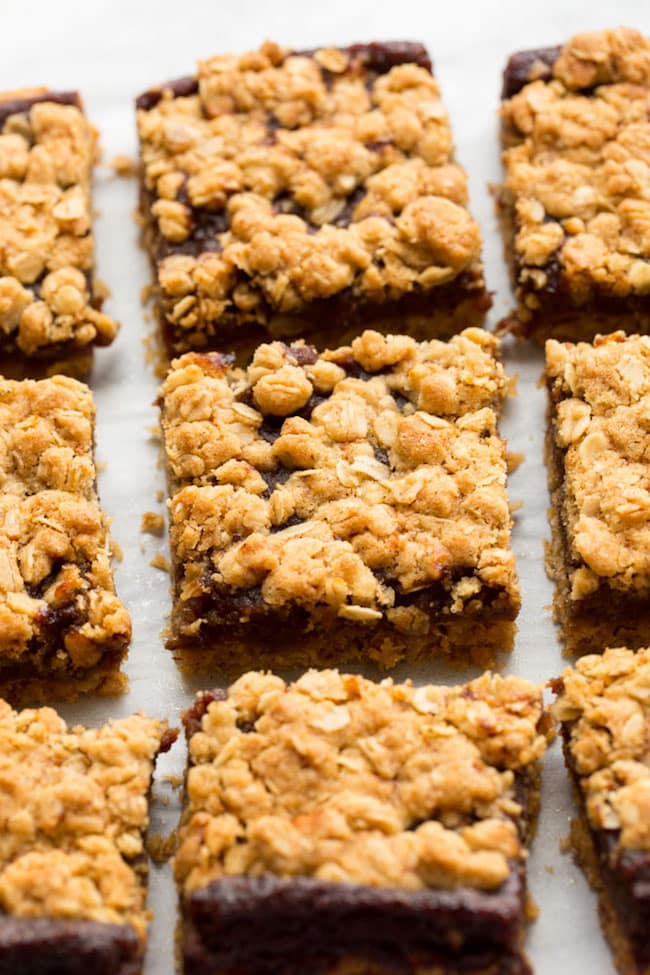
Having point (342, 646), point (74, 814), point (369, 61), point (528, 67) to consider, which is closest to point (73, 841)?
point (74, 814)

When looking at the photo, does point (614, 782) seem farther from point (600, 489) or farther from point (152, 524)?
point (152, 524)

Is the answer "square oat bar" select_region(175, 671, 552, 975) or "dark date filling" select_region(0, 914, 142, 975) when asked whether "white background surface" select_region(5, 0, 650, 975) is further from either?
"dark date filling" select_region(0, 914, 142, 975)

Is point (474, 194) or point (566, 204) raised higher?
point (474, 194)

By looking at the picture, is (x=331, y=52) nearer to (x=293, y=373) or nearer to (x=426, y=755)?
(x=293, y=373)

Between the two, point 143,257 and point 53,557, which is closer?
point 53,557

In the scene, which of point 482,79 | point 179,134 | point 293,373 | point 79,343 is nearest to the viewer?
point 293,373

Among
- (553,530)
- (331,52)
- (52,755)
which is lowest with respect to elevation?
(52,755)

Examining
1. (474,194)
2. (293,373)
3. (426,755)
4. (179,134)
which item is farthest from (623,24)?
(426,755)

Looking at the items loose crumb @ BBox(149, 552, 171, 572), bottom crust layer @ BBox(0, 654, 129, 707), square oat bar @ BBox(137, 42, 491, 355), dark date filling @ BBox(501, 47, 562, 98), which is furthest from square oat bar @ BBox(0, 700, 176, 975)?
dark date filling @ BBox(501, 47, 562, 98)
